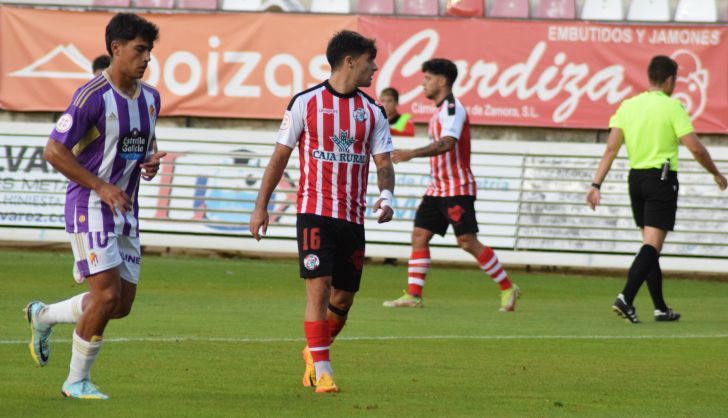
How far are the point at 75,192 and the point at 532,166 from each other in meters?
12.7

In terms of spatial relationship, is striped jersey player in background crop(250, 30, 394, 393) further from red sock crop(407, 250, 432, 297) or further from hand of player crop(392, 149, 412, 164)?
red sock crop(407, 250, 432, 297)

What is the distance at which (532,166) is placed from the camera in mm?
19484

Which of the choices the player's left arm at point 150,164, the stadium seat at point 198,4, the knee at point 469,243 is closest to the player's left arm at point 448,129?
the knee at point 469,243

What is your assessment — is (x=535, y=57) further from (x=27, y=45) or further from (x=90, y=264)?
(x=90, y=264)

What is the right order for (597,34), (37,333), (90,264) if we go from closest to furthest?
(90,264), (37,333), (597,34)

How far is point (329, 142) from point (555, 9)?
43.8 ft

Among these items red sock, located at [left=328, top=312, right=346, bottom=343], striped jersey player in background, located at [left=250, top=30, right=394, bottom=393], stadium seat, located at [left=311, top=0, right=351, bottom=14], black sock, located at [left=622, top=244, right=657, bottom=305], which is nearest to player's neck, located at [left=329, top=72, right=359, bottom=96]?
striped jersey player in background, located at [left=250, top=30, right=394, bottom=393]

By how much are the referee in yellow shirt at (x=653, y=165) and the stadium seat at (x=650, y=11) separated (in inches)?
306

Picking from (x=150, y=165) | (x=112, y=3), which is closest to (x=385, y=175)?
(x=150, y=165)

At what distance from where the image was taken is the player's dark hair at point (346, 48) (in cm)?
812

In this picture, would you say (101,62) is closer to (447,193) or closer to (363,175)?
(447,193)

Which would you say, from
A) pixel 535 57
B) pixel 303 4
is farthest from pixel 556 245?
pixel 303 4

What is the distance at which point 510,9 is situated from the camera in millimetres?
21109

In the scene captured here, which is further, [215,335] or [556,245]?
[556,245]
